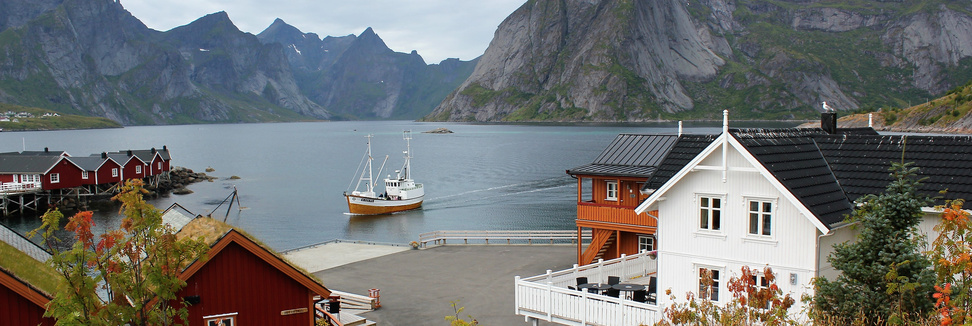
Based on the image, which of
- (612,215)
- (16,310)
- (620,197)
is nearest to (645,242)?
(612,215)

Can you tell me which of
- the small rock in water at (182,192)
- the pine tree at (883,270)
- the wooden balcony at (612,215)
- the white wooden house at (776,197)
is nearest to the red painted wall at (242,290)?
the white wooden house at (776,197)

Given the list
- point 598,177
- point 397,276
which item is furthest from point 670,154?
point 397,276

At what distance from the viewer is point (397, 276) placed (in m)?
30.7

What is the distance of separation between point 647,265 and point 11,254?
19422mm

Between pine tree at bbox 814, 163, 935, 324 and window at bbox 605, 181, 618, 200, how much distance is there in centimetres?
1500

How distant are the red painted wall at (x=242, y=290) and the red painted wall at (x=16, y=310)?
3320mm

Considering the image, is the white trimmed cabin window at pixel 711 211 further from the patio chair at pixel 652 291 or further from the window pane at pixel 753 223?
the patio chair at pixel 652 291

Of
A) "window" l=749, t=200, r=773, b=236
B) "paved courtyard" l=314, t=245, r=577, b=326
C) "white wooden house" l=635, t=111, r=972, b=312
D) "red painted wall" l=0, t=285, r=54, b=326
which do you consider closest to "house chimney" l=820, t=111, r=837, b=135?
"white wooden house" l=635, t=111, r=972, b=312

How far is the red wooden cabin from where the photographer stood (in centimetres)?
1731

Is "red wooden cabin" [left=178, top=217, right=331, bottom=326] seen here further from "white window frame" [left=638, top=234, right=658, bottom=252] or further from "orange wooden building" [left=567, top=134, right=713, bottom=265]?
"white window frame" [left=638, top=234, right=658, bottom=252]

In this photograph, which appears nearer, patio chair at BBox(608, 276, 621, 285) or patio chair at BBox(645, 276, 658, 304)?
patio chair at BBox(645, 276, 658, 304)

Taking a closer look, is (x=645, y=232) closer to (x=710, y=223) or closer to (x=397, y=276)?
(x=710, y=223)

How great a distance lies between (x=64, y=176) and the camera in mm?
75750

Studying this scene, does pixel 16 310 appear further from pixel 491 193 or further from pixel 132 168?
pixel 132 168
